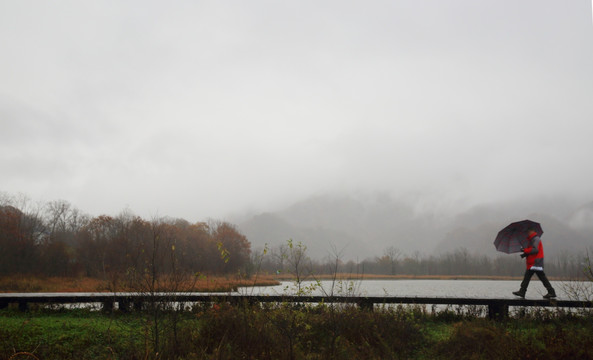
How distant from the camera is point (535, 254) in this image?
1012 cm

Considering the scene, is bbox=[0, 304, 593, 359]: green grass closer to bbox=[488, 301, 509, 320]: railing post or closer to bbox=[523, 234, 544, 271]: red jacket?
bbox=[488, 301, 509, 320]: railing post

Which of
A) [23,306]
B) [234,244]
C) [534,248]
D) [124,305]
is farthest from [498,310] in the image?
[234,244]

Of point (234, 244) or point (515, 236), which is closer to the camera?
point (515, 236)

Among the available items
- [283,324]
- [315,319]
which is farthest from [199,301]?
[283,324]

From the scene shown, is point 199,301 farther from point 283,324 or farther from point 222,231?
point 222,231

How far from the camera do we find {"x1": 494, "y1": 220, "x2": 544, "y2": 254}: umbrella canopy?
10.9 meters

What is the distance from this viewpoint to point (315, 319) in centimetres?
785

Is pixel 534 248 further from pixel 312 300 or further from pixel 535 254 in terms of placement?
pixel 312 300

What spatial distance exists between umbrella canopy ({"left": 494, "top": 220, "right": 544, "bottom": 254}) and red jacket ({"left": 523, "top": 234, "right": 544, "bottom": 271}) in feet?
1.97

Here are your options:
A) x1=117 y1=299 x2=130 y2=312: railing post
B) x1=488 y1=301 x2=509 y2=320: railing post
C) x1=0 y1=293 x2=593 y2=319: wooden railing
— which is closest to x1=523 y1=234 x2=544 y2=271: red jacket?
x1=0 y1=293 x2=593 y2=319: wooden railing

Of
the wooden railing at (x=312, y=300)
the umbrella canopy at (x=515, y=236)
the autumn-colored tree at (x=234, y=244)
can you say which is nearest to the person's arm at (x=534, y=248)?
the umbrella canopy at (x=515, y=236)

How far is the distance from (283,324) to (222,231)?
234 ft

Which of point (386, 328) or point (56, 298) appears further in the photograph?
point (56, 298)

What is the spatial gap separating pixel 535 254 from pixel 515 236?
1204 mm
